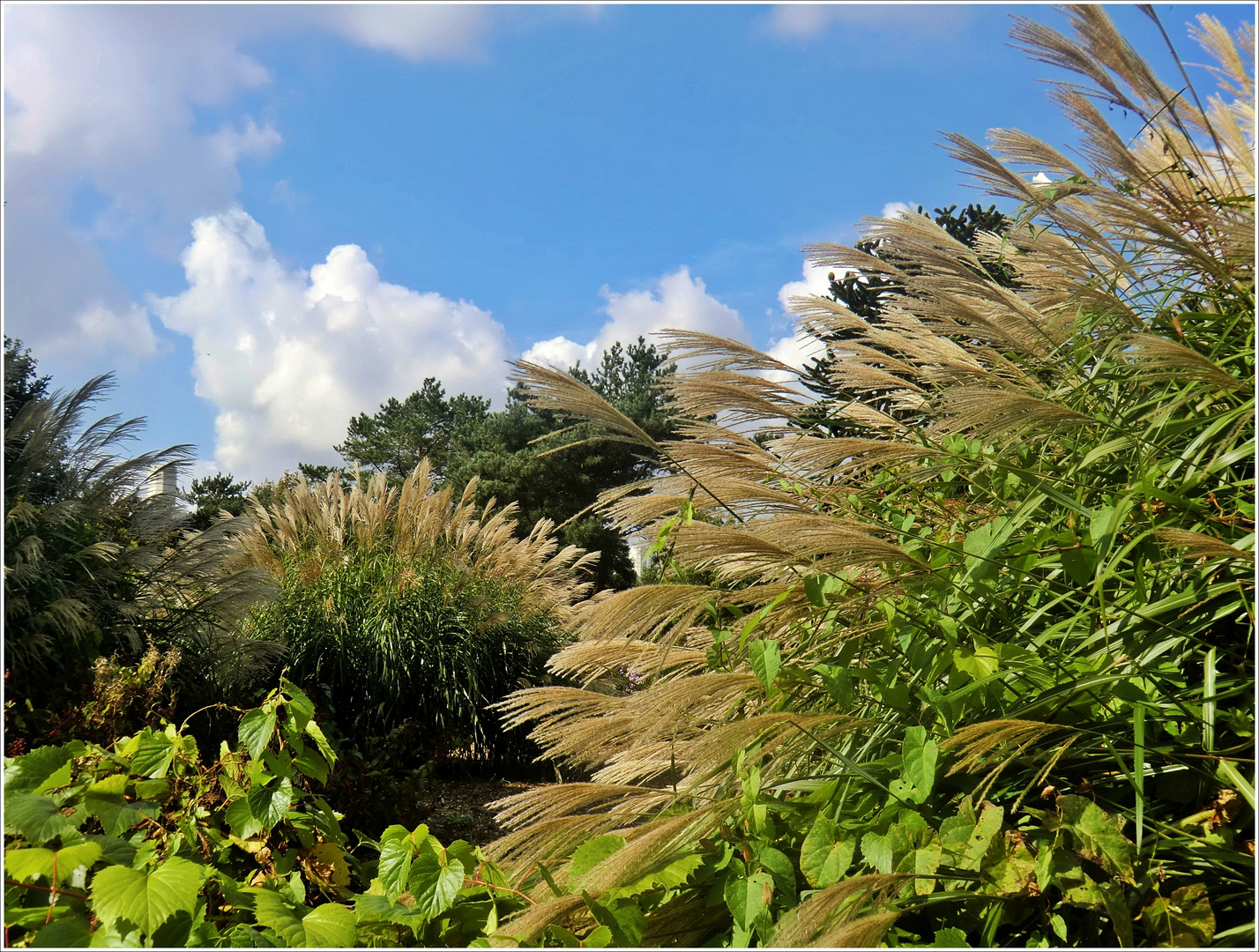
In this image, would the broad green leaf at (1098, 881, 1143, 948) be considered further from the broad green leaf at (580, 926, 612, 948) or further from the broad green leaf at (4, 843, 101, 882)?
the broad green leaf at (4, 843, 101, 882)

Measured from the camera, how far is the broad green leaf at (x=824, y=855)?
1.20 m

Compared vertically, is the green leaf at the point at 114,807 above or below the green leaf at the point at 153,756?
below

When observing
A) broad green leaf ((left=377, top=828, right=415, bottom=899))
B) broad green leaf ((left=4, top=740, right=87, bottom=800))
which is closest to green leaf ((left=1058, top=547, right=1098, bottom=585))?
broad green leaf ((left=377, top=828, right=415, bottom=899))

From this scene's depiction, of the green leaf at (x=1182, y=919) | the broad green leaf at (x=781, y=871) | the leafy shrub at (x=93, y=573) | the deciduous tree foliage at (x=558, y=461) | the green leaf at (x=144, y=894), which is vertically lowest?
the green leaf at (x=1182, y=919)

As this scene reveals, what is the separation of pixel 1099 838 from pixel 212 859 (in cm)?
158

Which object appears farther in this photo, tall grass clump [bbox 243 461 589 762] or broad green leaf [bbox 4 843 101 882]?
tall grass clump [bbox 243 461 589 762]

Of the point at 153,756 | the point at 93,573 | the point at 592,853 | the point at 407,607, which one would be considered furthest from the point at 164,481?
the point at 592,853

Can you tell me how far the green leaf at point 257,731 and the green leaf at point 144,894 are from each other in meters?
0.32

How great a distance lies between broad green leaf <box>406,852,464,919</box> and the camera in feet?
4.27

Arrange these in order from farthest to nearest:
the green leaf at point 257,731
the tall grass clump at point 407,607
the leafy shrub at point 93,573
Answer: the tall grass clump at point 407,607 < the leafy shrub at point 93,573 < the green leaf at point 257,731

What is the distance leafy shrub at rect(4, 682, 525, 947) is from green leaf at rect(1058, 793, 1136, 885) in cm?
91

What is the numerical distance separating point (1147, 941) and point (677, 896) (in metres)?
0.70

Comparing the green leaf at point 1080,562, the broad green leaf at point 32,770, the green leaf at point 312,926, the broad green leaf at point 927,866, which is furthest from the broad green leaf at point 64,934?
the green leaf at point 1080,562

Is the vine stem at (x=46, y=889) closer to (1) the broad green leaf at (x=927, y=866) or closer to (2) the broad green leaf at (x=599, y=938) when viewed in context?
(2) the broad green leaf at (x=599, y=938)
